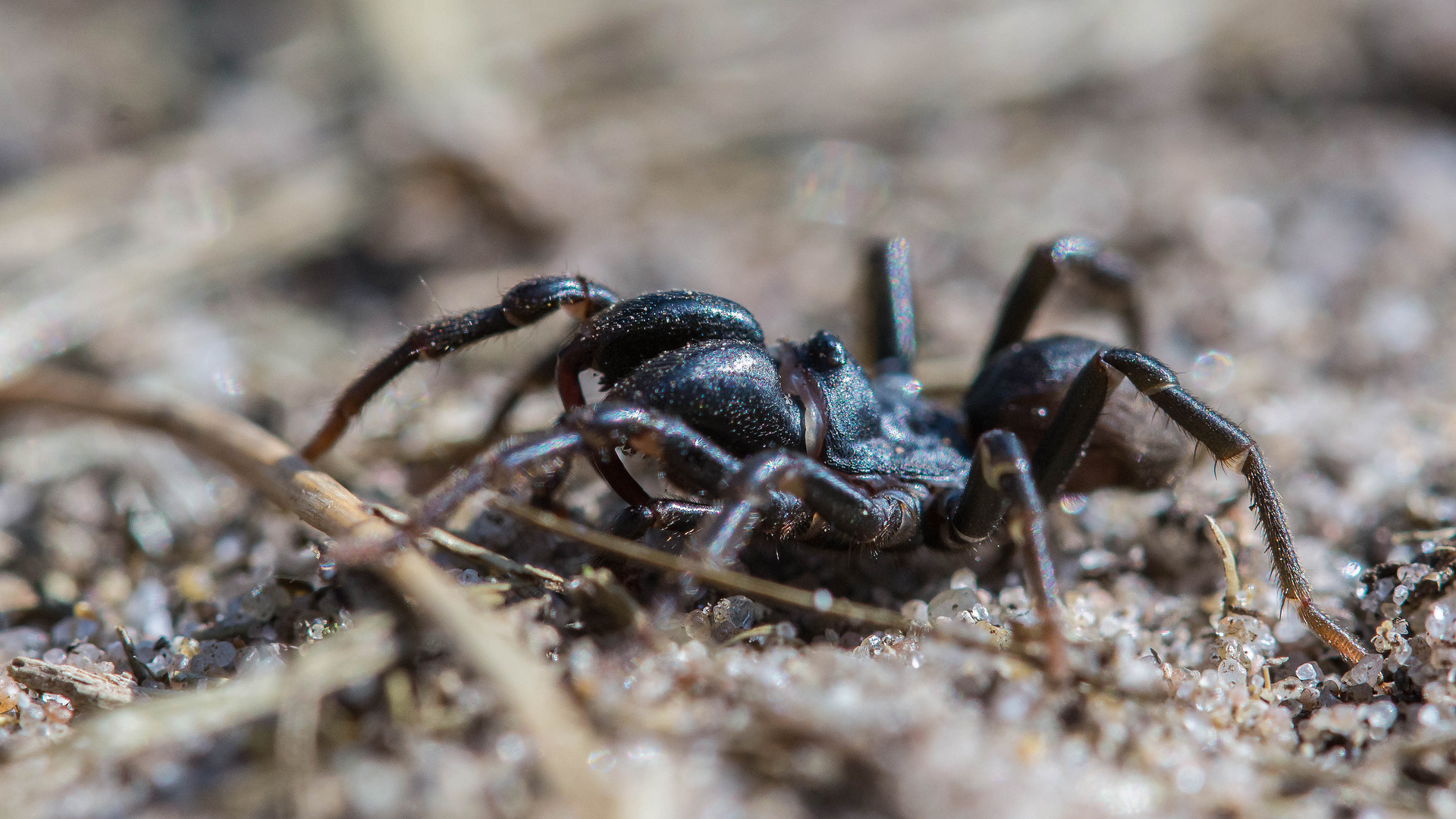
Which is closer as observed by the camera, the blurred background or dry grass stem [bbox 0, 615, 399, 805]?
dry grass stem [bbox 0, 615, 399, 805]

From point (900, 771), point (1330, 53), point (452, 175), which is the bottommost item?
point (900, 771)

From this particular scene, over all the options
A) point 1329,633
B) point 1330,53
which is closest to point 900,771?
point 1329,633

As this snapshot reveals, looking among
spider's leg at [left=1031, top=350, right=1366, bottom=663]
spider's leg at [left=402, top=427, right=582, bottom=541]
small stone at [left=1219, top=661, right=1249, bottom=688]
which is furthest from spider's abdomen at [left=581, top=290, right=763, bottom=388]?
small stone at [left=1219, top=661, right=1249, bottom=688]

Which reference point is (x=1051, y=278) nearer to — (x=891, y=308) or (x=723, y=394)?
(x=891, y=308)

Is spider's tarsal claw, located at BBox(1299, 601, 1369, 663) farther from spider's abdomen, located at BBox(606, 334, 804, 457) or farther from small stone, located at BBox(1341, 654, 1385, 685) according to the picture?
spider's abdomen, located at BBox(606, 334, 804, 457)

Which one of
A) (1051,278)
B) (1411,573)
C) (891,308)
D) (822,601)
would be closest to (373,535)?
(822,601)

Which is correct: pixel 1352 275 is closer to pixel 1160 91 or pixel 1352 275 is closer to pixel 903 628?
pixel 1160 91
